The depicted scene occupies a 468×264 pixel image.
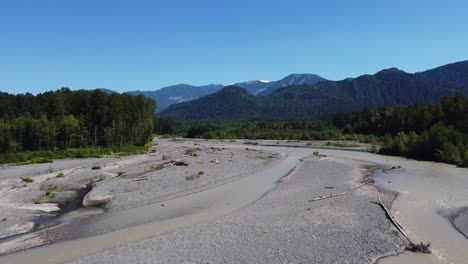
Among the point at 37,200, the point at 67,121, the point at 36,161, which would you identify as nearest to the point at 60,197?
the point at 37,200

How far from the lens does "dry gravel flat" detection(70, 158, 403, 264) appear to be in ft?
62.4

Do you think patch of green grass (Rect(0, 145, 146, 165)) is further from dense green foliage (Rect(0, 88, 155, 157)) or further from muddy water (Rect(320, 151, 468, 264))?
muddy water (Rect(320, 151, 468, 264))

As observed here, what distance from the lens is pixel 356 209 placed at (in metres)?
28.9

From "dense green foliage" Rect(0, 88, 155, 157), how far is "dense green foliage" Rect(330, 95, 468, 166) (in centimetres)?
5865

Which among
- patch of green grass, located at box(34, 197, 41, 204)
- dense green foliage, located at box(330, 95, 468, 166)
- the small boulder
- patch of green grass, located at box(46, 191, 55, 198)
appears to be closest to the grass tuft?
the small boulder

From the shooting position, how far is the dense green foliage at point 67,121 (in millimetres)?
80875

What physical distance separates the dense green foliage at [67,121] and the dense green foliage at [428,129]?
58653 millimetres

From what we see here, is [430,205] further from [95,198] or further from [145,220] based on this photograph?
[95,198]

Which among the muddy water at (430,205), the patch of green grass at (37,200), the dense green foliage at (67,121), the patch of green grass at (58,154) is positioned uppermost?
the dense green foliage at (67,121)

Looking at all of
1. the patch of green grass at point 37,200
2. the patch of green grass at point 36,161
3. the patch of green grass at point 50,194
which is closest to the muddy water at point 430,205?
the patch of green grass at point 37,200

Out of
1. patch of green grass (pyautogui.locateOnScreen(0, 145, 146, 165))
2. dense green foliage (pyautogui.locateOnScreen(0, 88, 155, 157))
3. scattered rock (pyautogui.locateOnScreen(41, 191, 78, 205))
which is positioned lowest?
scattered rock (pyautogui.locateOnScreen(41, 191, 78, 205))

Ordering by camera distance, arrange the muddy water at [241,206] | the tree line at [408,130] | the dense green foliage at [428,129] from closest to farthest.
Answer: the muddy water at [241,206] < the dense green foliage at [428,129] < the tree line at [408,130]

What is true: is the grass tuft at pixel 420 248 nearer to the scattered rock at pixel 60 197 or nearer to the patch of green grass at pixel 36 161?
the scattered rock at pixel 60 197

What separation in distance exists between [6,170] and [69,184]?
66.5 ft
